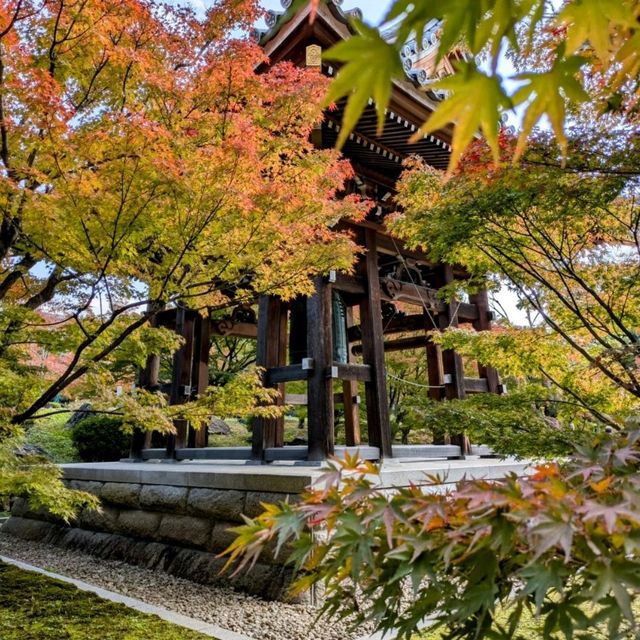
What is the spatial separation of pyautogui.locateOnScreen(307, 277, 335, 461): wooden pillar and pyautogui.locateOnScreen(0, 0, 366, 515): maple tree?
1773 mm

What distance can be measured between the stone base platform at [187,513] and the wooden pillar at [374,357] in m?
0.89

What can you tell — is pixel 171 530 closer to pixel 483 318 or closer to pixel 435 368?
pixel 435 368

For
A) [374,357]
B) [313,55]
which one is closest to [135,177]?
[313,55]

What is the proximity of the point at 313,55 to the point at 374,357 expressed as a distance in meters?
3.71

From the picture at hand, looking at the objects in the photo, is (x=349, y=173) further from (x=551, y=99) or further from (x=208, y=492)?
(x=551, y=99)

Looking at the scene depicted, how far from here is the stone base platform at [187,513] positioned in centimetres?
415

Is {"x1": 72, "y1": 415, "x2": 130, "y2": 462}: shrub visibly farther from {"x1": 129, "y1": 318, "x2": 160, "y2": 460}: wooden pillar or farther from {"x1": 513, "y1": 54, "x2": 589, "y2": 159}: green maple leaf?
{"x1": 513, "y1": 54, "x2": 589, "y2": 159}: green maple leaf

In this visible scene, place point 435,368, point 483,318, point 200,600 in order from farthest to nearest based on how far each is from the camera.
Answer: point 483,318
point 435,368
point 200,600

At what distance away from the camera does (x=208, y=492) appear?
479 centimetres

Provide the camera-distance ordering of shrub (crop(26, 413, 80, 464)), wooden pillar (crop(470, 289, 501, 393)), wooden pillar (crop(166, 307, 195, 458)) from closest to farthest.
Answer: wooden pillar (crop(166, 307, 195, 458)), wooden pillar (crop(470, 289, 501, 393)), shrub (crop(26, 413, 80, 464))

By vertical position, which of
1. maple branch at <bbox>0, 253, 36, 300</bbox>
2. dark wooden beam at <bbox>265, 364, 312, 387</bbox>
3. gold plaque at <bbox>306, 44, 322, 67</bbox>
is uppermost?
gold plaque at <bbox>306, 44, 322, 67</bbox>

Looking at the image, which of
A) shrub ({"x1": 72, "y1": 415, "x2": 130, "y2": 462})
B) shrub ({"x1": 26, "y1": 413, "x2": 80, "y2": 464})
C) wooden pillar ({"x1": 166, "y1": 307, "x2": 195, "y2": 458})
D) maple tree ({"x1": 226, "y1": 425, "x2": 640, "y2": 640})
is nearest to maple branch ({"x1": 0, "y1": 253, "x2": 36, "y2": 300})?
maple tree ({"x1": 226, "y1": 425, "x2": 640, "y2": 640})

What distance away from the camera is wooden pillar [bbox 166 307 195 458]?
758 cm

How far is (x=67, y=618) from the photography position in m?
3.32
